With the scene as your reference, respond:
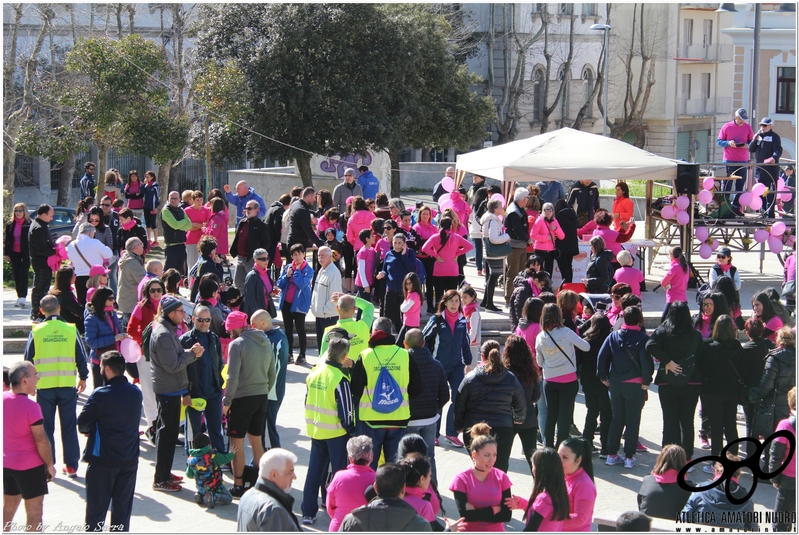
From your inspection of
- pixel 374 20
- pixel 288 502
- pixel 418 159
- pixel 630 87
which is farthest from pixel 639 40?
pixel 288 502

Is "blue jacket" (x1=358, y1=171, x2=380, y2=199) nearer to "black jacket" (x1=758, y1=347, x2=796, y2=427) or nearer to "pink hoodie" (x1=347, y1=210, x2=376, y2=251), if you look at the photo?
"pink hoodie" (x1=347, y1=210, x2=376, y2=251)

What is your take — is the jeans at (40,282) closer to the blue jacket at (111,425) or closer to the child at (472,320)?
the child at (472,320)

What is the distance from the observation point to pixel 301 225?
13.9m

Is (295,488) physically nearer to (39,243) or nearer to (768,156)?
(39,243)

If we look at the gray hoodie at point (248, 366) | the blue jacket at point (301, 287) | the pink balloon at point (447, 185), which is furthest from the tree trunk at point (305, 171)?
the gray hoodie at point (248, 366)

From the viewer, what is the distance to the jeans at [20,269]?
47.6ft

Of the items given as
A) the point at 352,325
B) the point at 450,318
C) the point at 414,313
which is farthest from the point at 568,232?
the point at 352,325

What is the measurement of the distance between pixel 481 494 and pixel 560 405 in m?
2.81

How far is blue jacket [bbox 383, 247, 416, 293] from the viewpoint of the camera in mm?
12430

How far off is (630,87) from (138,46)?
32.6 metres

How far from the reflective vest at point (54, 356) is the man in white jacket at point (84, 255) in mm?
4480

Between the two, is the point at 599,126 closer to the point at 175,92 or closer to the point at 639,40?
the point at 639,40

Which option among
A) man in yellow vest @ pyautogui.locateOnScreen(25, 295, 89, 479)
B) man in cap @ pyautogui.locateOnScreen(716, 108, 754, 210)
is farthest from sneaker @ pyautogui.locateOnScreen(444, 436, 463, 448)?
man in cap @ pyautogui.locateOnScreen(716, 108, 754, 210)

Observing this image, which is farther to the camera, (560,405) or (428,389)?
(560,405)
